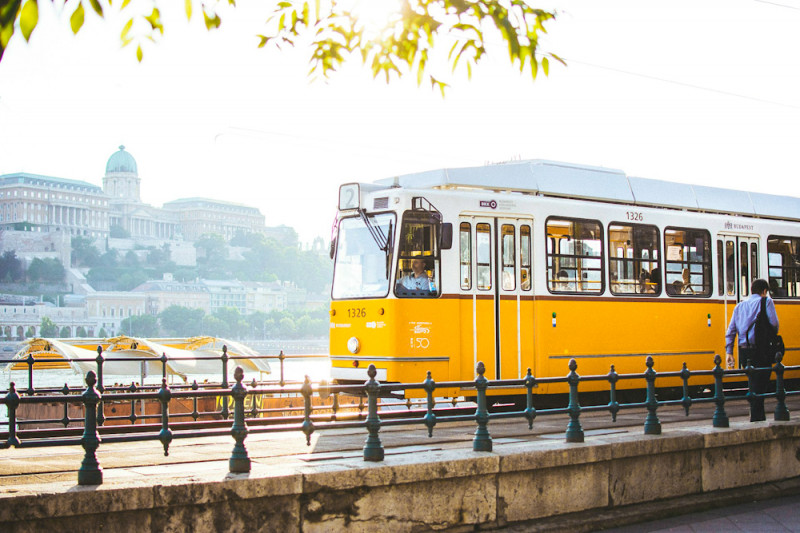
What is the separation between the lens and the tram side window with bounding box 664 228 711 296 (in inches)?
582

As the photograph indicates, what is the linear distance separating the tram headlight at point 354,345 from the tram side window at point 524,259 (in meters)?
2.34

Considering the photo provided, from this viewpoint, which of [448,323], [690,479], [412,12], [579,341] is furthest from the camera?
[579,341]

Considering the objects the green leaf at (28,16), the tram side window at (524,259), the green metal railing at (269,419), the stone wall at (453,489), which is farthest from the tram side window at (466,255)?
the green leaf at (28,16)

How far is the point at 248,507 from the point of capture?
670 cm

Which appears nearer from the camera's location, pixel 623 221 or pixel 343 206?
pixel 343 206

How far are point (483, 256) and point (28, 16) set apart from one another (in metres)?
8.82

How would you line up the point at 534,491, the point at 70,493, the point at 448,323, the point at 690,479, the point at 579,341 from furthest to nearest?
1. the point at 579,341
2. the point at 448,323
3. the point at 690,479
4. the point at 534,491
5. the point at 70,493

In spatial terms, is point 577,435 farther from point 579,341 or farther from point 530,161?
point 530,161

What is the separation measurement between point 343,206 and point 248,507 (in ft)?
22.1

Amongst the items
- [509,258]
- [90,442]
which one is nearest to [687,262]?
[509,258]

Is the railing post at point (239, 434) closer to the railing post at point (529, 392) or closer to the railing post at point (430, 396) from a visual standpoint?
the railing post at point (430, 396)

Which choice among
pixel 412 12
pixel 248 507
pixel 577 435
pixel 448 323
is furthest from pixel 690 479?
pixel 412 12

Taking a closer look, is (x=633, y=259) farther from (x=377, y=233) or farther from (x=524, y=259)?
(x=377, y=233)

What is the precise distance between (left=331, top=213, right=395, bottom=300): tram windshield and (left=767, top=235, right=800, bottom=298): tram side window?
7.55 meters
